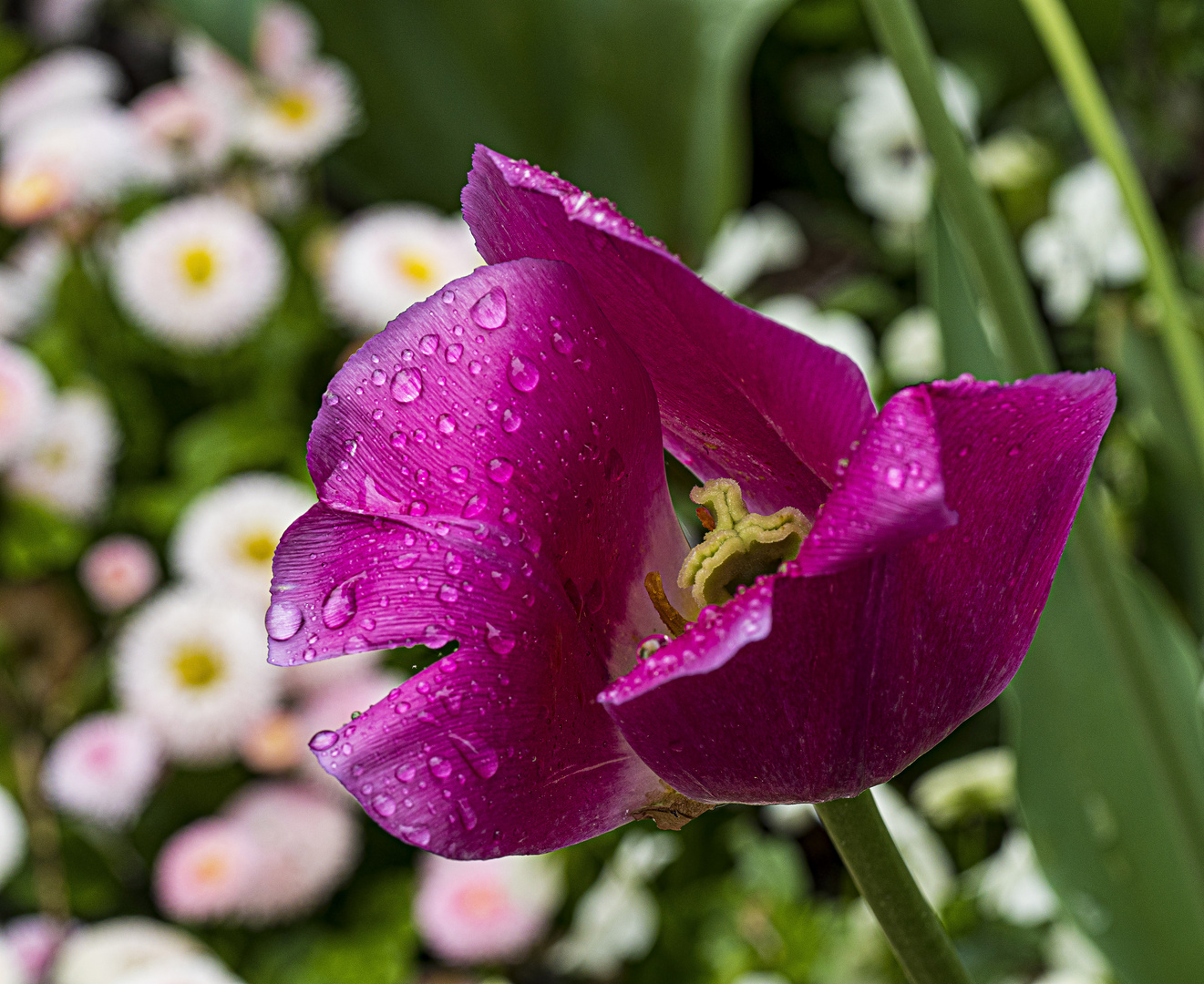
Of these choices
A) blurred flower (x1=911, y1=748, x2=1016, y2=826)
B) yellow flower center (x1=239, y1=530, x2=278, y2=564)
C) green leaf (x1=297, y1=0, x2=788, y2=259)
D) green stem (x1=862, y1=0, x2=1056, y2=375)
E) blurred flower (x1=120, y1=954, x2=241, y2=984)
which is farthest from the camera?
green leaf (x1=297, y1=0, x2=788, y2=259)

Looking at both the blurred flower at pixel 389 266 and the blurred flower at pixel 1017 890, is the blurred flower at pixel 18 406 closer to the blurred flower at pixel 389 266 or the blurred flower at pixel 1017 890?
the blurred flower at pixel 389 266

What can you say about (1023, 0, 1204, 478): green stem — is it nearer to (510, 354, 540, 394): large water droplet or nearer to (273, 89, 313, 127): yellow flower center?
(510, 354, 540, 394): large water droplet

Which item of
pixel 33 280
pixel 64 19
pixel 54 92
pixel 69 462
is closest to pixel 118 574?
pixel 69 462

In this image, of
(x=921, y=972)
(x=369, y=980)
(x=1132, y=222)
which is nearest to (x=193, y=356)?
(x=369, y=980)

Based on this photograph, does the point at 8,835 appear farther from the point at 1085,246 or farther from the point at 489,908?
the point at 1085,246

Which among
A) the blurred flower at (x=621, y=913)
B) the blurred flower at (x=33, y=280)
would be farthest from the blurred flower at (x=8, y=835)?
the blurred flower at (x=33, y=280)

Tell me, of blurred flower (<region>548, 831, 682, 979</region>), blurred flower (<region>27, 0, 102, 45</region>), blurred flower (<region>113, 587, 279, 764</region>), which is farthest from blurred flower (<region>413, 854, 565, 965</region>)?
blurred flower (<region>27, 0, 102, 45</region>)
